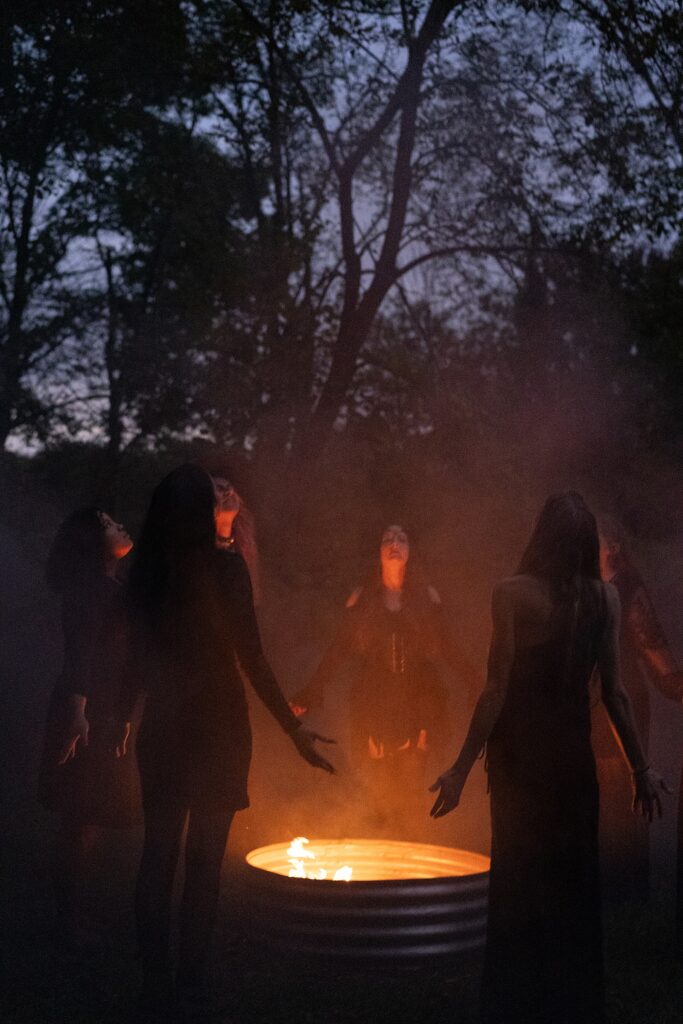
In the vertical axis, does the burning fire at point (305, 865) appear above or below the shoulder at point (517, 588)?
below

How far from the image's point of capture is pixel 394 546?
7535 millimetres

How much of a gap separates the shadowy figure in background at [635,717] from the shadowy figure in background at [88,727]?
2704mm

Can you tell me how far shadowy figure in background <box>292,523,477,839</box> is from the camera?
760cm

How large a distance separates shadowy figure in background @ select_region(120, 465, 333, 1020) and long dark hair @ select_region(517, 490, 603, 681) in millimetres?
1185

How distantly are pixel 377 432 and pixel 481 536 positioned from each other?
410 centimetres

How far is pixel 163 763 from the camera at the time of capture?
4.77m

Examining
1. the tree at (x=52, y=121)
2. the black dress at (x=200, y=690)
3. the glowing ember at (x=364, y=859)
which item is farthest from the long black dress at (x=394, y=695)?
the tree at (x=52, y=121)

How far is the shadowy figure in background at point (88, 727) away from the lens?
5.91 metres

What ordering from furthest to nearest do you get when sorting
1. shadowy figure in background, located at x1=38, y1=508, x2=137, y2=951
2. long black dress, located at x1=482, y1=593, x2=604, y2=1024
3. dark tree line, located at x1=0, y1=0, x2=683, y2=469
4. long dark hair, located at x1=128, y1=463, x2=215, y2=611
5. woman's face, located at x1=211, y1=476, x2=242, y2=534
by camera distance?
dark tree line, located at x1=0, y1=0, x2=683, y2=469
woman's face, located at x1=211, y1=476, x2=242, y2=534
shadowy figure in background, located at x1=38, y1=508, x2=137, y2=951
long dark hair, located at x1=128, y1=463, x2=215, y2=611
long black dress, located at x1=482, y1=593, x2=604, y2=1024

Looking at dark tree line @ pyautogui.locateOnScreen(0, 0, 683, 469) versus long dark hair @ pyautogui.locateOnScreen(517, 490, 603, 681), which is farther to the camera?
dark tree line @ pyautogui.locateOnScreen(0, 0, 683, 469)

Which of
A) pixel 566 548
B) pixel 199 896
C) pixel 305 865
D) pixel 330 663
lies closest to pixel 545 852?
pixel 566 548

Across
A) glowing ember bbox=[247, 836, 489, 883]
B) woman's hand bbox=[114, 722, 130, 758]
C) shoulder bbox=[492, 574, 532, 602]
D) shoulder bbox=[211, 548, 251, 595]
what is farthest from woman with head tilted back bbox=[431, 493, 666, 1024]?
glowing ember bbox=[247, 836, 489, 883]

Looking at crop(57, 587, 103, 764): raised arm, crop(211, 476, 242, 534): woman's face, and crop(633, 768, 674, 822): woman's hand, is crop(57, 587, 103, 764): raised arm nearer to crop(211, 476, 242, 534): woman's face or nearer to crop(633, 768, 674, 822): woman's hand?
crop(211, 476, 242, 534): woman's face

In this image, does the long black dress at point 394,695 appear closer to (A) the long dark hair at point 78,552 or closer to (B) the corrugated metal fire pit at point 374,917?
(A) the long dark hair at point 78,552
